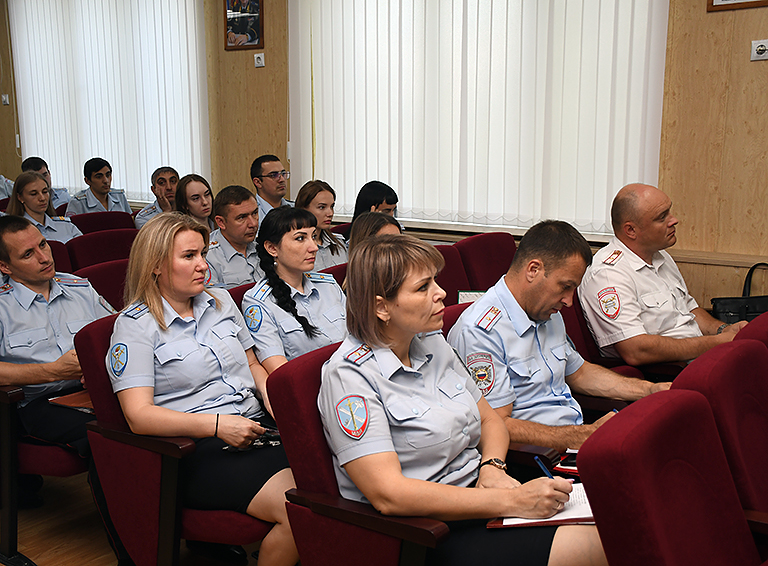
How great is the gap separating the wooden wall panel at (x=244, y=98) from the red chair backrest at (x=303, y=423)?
4492 millimetres

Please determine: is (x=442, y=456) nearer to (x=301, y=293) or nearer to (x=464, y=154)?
(x=301, y=293)

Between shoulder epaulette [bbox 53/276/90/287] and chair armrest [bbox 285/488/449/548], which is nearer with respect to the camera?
chair armrest [bbox 285/488/449/548]

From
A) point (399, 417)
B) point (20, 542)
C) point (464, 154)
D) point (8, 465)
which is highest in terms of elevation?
point (464, 154)

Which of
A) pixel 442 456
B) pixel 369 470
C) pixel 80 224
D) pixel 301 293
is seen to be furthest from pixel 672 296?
pixel 80 224

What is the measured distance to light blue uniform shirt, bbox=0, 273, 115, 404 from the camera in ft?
8.01

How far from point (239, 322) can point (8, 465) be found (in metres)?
0.87

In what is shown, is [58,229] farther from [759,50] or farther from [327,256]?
[759,50]

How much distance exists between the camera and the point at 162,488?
72.6 inches

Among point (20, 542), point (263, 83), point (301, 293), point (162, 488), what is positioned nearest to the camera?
point (162, 488)

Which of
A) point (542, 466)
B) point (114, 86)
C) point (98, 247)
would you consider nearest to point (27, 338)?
point (98, 247)

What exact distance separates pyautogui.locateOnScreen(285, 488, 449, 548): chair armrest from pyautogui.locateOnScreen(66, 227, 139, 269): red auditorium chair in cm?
239

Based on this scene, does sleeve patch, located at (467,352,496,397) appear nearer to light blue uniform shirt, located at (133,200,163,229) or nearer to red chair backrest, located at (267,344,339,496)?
red chair backrest, located at (267,344,339,496)

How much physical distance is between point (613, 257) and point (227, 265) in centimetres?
194

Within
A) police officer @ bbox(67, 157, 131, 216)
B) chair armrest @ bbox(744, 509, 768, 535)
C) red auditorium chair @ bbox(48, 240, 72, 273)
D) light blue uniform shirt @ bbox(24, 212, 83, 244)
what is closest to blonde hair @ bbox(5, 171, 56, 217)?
light blue uniform shirt @ bbox(24, 212, 83, 244)
